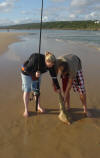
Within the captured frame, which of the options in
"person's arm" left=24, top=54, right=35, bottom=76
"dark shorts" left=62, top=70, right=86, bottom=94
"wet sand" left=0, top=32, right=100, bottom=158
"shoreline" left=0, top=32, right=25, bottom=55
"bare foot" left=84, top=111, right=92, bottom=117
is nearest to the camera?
"wet sand" left=0, top=32, right=100, bottom=158

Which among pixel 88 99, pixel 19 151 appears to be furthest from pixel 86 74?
pixel 19 151

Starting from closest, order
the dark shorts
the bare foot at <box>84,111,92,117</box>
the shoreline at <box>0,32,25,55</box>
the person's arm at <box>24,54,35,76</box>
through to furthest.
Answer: the person's arm at <box>24,54,35,76</box> < the dark shorts < the bare foot at <box>84,111,92,117</box> < the shoreline at <box>0,32,25,55</box>

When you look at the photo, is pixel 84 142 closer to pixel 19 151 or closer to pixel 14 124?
pixel 19 151

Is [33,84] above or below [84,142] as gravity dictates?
above

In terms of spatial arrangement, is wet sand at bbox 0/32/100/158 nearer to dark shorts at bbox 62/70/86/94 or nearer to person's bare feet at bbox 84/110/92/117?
person's bare feet at bbox 84/110/92/117

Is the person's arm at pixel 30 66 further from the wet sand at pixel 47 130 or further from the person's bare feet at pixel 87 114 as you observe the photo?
the person's bare feet at pixel 87 114

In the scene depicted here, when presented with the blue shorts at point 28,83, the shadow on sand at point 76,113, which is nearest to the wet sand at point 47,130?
Result: the shadow on sand at point 76,113

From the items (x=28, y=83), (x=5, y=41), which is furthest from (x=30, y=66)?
(x=5, y=41)

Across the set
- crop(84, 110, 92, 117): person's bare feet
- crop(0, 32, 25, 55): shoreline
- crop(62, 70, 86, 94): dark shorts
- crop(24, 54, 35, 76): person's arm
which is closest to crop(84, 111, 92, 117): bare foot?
crop(84, 110, 92, 117): person's bare feet

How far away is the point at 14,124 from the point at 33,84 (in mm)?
973

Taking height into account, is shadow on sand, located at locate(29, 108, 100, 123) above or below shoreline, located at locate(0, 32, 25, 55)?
below

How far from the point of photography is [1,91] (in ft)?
16.8

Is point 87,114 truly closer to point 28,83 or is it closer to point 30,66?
point 28,83

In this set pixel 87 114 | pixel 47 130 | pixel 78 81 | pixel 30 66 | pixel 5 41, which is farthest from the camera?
pixel 5 41
